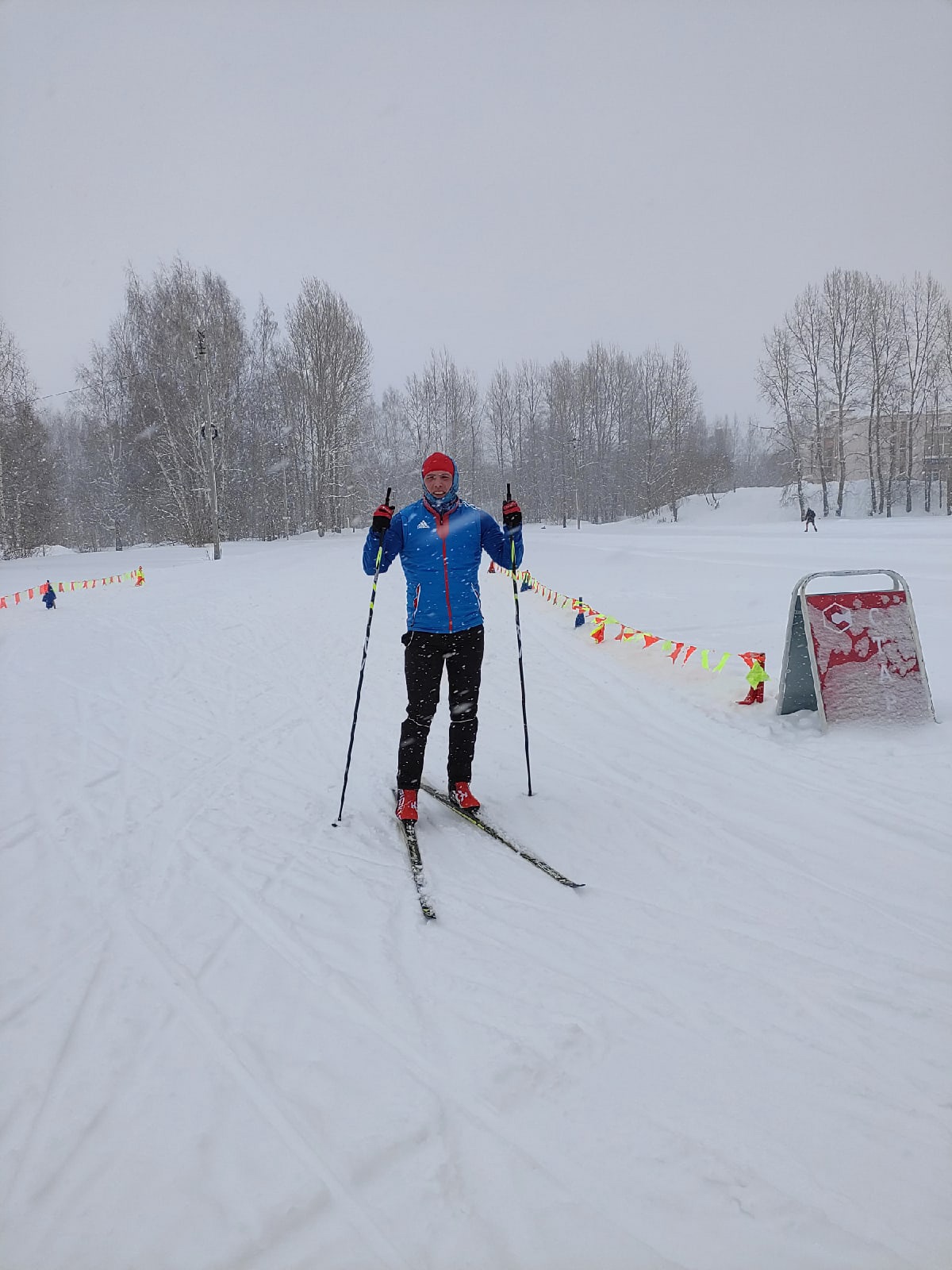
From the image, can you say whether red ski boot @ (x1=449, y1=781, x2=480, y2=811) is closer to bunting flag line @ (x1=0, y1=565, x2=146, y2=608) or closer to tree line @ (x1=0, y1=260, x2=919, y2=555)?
bunting flag line @ (x1=0, y1=565, x2=146, y2=608)

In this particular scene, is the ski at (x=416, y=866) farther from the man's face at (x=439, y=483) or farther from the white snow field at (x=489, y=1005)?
the man's face at (x=439, y=483)

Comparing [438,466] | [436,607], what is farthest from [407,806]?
[438,466]

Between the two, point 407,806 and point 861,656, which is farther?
point 861,656

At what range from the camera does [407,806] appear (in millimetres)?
4090

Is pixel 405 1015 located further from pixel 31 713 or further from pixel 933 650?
pixel 933 650

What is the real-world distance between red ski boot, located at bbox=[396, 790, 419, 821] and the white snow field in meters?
0.11

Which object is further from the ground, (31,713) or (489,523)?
(489,523)

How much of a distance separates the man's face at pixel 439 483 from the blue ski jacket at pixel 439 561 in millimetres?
107

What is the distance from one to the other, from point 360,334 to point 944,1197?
4425cm

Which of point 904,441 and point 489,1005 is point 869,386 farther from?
point 489,1005

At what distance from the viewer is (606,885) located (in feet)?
10.9

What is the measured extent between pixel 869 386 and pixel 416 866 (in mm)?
42744

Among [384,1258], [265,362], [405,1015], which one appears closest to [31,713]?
[405,1015]

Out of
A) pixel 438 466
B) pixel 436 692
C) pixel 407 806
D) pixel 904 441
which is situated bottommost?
pixel 407 806
